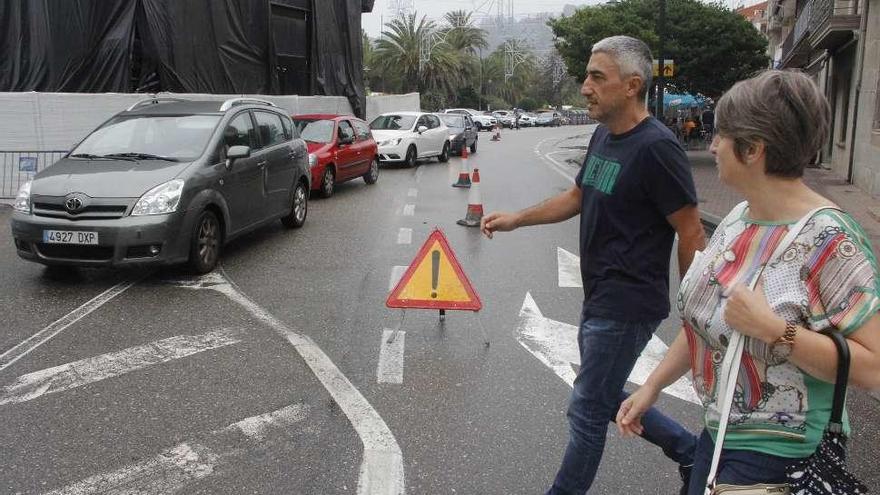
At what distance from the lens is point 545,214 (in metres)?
3.38

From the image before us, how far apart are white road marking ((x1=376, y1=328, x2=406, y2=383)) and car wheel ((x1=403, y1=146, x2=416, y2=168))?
15.5m

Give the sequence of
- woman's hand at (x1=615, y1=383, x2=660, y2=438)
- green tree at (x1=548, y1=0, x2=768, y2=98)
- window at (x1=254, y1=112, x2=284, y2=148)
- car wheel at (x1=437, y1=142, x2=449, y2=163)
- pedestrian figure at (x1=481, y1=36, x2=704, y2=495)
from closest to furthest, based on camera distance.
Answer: woman's hand at (x1=615, y1=383, x2=660, y2=438), pedestrian figure at (x1=481, y1=36, x2=704, y2=495), window at (x1=254, y1=112, x2=284, y2=148), car wheel at (x1=437, y1=142, x2=449, y2=163), green tree at (x1=548, y1=0, x2=768, y2=98)

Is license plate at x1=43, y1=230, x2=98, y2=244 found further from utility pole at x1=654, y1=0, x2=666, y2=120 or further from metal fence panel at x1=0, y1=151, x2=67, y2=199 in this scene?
utility pole at x1=654, y1=0, x2=666, y2=120

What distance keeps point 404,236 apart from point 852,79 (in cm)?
1498

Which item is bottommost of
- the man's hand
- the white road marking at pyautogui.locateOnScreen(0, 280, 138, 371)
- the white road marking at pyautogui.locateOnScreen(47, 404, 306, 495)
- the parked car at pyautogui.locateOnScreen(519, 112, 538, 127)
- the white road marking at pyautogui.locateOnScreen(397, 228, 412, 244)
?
the parked car at pyautogui.locateOnScreen(519, 112, 538, 127)

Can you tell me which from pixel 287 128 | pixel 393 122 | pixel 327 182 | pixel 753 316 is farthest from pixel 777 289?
pixel 393 122

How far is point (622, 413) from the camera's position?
250cm

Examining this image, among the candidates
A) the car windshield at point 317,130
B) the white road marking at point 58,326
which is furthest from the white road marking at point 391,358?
the car windshield at point 317,130

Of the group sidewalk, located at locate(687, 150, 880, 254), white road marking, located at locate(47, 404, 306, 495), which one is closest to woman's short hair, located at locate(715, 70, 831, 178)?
white road marking, located at locate(47, 404, 306, 495)

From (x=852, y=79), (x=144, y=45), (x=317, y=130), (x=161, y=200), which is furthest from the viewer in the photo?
(x=144, y=45)

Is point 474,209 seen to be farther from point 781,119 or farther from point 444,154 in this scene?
point 444,154

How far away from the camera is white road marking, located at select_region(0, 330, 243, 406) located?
4719mm

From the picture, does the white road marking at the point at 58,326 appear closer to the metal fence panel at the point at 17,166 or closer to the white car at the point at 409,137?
the metal fence panel at the point at 17,166

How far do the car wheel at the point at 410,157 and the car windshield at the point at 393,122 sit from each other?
102 centimetres
